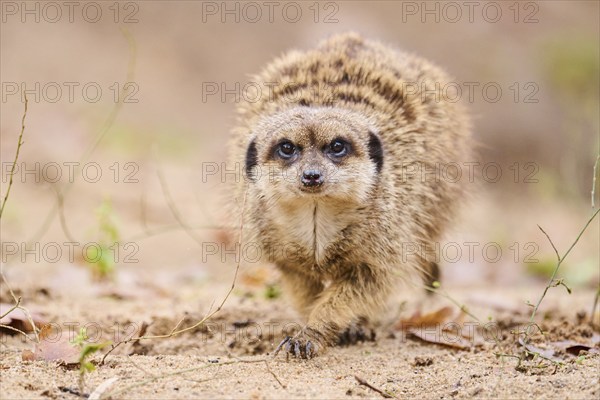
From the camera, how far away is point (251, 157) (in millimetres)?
5207

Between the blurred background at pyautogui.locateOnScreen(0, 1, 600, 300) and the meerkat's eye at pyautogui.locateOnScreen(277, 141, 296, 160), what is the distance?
2397 millimetres

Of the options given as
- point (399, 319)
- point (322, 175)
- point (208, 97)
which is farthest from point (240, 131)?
point (208, 97)

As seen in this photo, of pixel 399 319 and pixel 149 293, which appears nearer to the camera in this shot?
pixel 399 319

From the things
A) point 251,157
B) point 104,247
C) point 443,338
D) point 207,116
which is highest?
point 207,116

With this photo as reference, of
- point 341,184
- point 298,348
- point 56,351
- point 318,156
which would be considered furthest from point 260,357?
point 318,156

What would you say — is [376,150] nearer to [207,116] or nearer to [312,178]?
[312,178]

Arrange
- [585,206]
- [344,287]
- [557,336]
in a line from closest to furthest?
[557,336] → [344,287] → [585,206]

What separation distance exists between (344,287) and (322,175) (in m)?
0.79

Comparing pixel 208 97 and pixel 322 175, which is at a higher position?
pixel 208 97

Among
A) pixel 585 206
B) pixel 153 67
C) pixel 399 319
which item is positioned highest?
pixel 153 67

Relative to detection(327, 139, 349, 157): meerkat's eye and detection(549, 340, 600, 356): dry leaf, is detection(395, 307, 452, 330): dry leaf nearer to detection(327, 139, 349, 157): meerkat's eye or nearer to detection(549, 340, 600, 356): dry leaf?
detection(549, 340, 600, 356): dry leaf

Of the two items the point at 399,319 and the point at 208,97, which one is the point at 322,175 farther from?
the point at 208,97

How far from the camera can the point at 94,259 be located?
Result: 6.32m

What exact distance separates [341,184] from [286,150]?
1.45 ft
